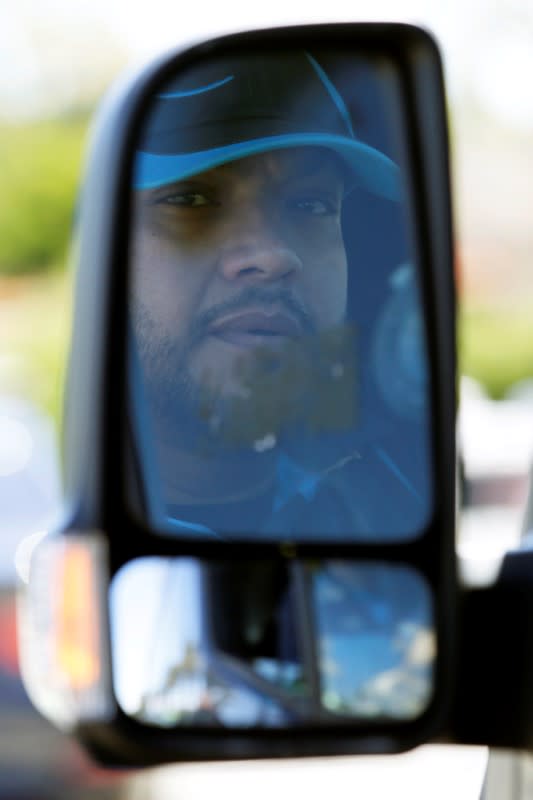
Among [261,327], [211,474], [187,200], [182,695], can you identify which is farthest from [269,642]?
[187,200]

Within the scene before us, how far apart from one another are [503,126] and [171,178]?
1870 cm

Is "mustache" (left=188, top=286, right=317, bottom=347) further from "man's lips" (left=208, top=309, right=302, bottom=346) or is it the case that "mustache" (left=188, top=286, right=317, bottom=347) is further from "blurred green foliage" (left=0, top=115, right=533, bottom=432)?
"blurred green foliage" (left=0, top=115, right=533, bottom=432)

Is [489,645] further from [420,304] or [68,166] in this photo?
[68,166]

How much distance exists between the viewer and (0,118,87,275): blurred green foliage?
58.7 feet

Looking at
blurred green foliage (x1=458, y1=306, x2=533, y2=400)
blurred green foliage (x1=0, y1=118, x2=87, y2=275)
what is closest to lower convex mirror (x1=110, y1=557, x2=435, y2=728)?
blurred green foliage (x1=458, y1=306, x2=533, y2=400)

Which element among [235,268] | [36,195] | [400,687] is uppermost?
[235,268]

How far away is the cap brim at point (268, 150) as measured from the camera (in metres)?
→ 1.55

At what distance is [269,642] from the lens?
4.89 feet

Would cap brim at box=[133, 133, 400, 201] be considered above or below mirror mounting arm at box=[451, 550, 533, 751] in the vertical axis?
above

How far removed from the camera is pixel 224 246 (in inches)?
59.8

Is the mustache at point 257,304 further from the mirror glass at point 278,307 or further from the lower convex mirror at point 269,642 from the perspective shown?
the lower convex mirror at point 269,642

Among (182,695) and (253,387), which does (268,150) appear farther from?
(182,695)

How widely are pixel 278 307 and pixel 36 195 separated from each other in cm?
1749

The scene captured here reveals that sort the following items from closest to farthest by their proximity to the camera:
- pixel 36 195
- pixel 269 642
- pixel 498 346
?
pixel 269 642, pixel 498 346, pixel 36 195
